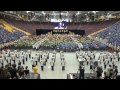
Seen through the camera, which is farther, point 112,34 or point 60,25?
point 112,34

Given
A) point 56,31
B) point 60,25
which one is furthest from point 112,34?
point 56,31

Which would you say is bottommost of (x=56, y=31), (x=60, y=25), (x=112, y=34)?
(x=112, y=34)

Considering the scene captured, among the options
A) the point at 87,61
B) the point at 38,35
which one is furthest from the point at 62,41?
the point at 87,61

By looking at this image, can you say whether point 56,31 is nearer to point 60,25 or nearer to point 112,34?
point 60,25

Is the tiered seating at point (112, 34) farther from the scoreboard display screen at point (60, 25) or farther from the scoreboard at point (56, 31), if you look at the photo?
the scoreboard display screen at point (60, 25)

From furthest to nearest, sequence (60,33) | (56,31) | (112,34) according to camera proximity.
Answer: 1. (112,34)
2. (56,31)
3. (60,33)

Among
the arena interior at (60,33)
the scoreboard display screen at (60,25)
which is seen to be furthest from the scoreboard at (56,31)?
the scoreboard display screen at (60,25)

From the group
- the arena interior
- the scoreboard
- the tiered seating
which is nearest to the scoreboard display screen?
the arena interior

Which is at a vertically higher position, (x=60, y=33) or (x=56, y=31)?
(x=56, y=31)

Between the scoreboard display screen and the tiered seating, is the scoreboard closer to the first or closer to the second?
the scoreboard display screen

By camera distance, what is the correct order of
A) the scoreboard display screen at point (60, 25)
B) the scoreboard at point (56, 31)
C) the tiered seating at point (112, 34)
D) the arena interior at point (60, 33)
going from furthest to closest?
1. the scoreboard display screen at point (60, 25)
2. the scoreboard at point (56, 31)
3. the tiered seating at point (112, 34)
4. the arena interior at point (60, 33)

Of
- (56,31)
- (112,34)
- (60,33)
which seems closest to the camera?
(60,33)
